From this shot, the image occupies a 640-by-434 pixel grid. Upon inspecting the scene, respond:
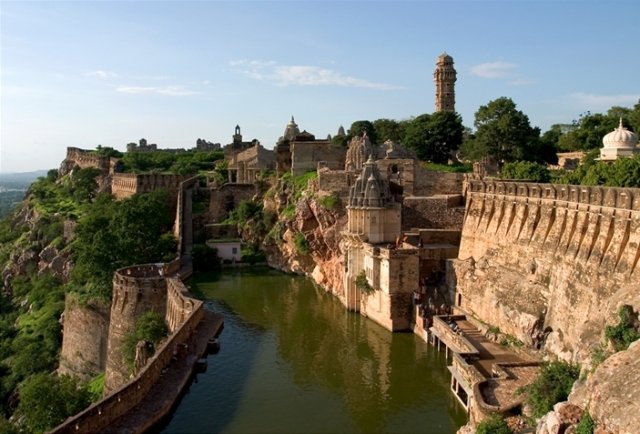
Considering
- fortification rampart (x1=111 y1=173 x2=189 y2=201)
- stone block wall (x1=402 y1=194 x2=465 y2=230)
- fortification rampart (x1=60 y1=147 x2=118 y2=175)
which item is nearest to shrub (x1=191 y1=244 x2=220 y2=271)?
fortification rampart (x1=111 y1=173 x2=189 y2=201)

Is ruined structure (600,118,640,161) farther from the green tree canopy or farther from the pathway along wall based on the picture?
the green tree canopy

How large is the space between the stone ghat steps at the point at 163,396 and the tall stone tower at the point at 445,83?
194 feet

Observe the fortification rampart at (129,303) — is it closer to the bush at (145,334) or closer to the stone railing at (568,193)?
the bush at (145,334)

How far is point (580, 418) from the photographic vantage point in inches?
589

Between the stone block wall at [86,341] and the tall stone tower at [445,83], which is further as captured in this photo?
the tall stone tower at [445,83]

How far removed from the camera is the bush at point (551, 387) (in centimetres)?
1816

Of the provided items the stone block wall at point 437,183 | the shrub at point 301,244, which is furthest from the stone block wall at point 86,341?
the stone block wall at point 437,183

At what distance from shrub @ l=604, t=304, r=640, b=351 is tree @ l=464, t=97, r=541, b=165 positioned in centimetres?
3479

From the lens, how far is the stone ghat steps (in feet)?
59.4

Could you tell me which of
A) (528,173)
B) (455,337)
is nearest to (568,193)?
(455,337)

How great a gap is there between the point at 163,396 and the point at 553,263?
1807 cm

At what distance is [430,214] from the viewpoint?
41.0 meters

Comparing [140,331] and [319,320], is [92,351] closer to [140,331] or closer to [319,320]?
[140,331]

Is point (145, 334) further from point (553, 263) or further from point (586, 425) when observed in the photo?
point (586, 425)
